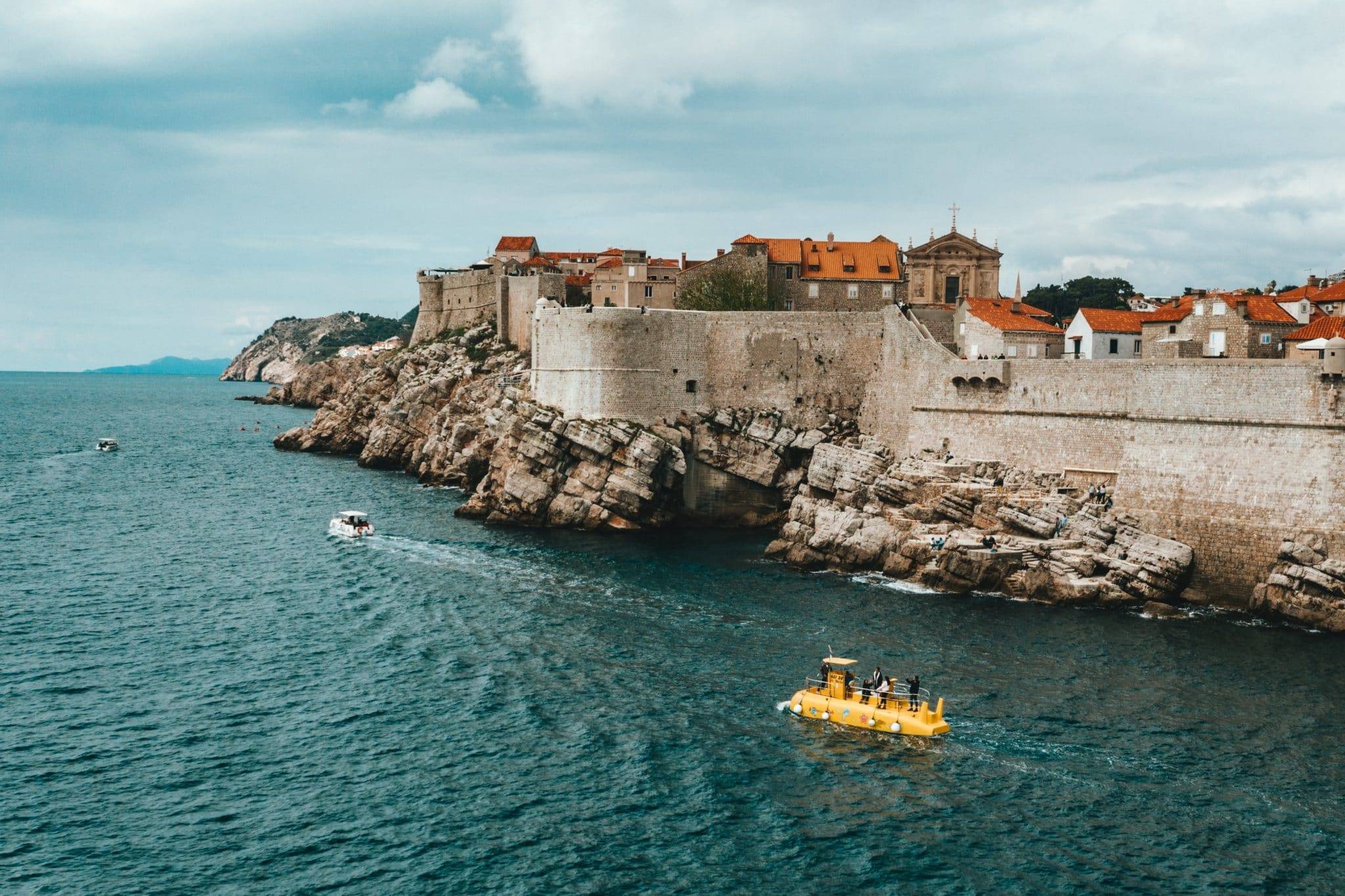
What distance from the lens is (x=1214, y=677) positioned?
3728cm

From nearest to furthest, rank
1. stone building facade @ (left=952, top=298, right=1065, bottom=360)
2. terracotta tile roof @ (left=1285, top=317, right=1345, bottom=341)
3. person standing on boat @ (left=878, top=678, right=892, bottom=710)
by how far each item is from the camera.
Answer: person standing on boat @ (left=878, top=678, right=892, bottom=710) < terracotta tile roof @ (left=1285, top=317, right=1345, bottom=341) < stone building facade @ (left=952, top=298, right=1065, bottom=360)

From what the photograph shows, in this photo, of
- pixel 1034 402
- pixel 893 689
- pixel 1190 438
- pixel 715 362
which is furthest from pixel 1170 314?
pixel 893 689

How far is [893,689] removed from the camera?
114 feet

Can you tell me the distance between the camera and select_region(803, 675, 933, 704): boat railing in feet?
113

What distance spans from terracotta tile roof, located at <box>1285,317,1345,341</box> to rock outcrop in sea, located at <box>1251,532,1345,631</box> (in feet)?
40.4

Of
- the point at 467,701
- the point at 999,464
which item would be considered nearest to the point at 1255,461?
the point at 999,464

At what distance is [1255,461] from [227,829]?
132 ft

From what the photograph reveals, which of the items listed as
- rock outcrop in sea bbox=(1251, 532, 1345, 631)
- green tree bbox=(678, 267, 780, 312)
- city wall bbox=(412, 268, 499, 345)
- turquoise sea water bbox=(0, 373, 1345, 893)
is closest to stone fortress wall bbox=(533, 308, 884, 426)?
green tree bbox=(678, 267, 780, 312)

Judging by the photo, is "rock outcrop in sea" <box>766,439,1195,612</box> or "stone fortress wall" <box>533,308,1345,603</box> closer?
"stone fortress wall" <box>533,308,1345,603</box>

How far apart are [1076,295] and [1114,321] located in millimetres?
66600

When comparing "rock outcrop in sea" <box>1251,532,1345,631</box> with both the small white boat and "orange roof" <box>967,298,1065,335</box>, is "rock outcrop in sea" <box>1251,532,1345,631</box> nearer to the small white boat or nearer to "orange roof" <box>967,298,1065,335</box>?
"orange roof" <box>967,298,1065,335</box>

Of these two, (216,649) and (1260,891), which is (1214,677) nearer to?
(1260,891)

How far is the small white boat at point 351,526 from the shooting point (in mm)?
60906

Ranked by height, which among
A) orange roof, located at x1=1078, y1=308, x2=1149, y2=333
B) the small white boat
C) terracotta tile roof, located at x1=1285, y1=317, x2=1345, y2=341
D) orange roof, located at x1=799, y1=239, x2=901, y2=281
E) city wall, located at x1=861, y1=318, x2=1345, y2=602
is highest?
orange roof, located at x1=799, y1=239, x2=901, y2=281
